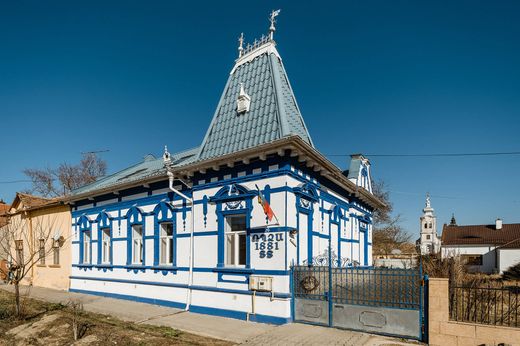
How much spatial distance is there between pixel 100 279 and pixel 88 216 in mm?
2894

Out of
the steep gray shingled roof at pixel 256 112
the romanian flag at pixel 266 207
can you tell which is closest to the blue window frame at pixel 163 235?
the steep gray shingled roof at pixel 256 112

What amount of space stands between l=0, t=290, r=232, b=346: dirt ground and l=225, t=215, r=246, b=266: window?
266 cm

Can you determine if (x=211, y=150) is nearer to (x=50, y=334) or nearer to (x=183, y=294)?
(x=183, y=294)

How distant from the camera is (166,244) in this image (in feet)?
44.5

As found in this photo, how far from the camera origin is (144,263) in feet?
45.9

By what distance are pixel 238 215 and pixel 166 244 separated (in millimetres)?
3843

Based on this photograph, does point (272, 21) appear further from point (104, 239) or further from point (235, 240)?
point (104, 239)

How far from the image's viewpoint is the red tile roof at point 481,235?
43.7m

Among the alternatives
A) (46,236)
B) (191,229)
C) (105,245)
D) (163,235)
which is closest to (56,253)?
(46,236)

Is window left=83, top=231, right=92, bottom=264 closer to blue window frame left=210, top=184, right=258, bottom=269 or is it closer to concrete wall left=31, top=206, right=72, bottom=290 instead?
concrete wall left=31, top=206, right=72, bottom=290

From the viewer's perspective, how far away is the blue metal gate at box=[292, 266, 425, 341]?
27.3 ft

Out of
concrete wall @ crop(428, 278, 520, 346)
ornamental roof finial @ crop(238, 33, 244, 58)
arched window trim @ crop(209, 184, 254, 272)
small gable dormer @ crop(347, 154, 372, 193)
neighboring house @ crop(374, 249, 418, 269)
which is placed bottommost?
neighboring house @ crop(374, 249, 418, 269)

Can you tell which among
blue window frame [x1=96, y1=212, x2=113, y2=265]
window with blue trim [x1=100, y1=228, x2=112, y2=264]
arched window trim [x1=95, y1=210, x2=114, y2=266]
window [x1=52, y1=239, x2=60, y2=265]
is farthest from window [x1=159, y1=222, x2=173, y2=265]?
window [x1=52, y1=239, x2=60, y2=265]

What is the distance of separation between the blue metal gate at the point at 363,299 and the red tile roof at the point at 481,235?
39775 mm
